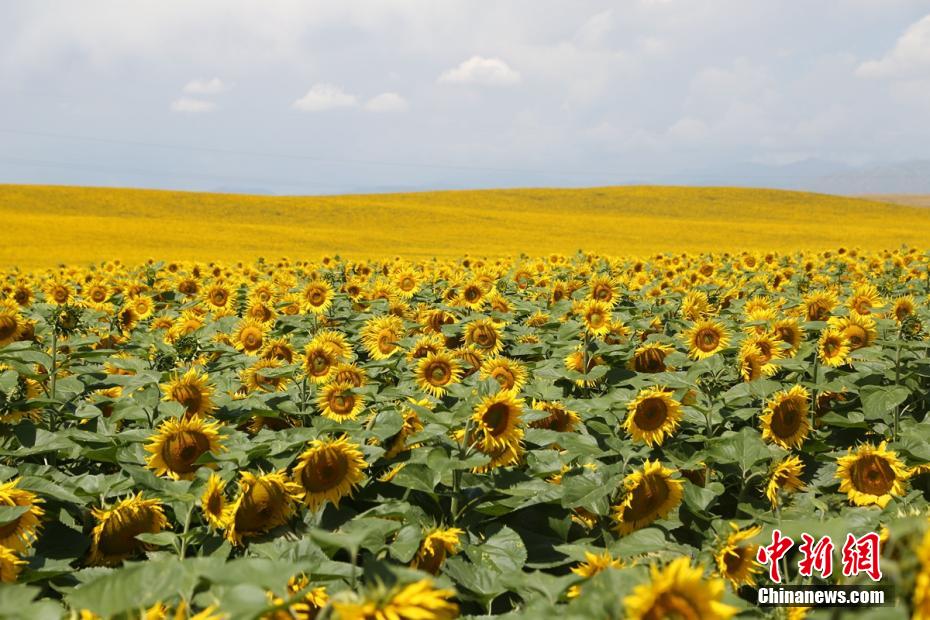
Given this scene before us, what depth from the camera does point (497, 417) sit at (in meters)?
3.11

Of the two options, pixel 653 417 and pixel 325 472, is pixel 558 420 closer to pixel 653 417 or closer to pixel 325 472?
pixel 653 417

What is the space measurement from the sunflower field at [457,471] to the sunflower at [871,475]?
0.01 meters

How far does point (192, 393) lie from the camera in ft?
11.6

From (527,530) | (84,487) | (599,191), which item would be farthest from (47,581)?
(599,191)

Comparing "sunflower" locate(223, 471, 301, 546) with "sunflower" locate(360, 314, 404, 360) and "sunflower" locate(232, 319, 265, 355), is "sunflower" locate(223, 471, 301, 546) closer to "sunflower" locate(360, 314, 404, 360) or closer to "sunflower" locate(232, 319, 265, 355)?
"sunflower" locate(360, 314, 404, 360)

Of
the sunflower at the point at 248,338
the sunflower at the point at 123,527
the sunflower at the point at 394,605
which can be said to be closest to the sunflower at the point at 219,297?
the sunflower at the point at 248,338

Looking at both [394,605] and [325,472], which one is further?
[325,472]

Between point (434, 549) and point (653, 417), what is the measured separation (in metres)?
1.55

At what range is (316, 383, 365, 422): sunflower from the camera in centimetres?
390

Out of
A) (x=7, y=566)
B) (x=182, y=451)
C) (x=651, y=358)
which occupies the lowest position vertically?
(x=7, y=566)

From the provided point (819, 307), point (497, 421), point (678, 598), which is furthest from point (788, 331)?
point (678, 598)

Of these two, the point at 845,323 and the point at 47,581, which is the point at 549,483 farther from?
the point at 845,323

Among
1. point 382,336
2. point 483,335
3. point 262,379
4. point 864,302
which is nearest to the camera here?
point 262,379

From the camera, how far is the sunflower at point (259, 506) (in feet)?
8.59
